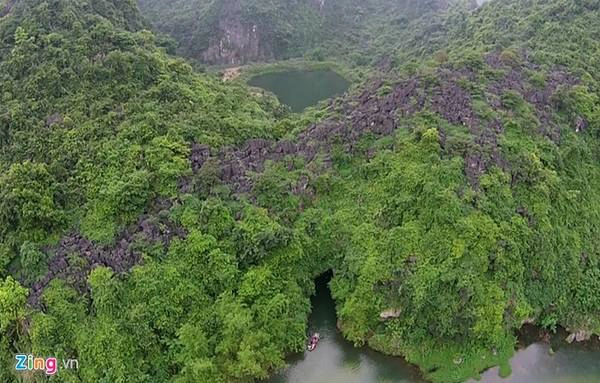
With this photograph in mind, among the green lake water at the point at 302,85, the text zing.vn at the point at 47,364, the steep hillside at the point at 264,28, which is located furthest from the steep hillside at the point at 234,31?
the text zing.vn at the point at 47,364

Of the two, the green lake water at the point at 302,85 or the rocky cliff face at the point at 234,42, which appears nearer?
the green lake water at the point at 302,85

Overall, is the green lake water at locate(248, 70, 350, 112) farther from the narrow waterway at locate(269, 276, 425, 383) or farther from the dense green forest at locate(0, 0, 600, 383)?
the narrow waterway at locate(269, 276, 425, 383)

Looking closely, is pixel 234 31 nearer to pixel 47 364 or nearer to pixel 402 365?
pixel 402 365

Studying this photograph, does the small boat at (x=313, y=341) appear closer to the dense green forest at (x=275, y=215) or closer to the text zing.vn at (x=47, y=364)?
the dense green forest at (x=275, y=215)

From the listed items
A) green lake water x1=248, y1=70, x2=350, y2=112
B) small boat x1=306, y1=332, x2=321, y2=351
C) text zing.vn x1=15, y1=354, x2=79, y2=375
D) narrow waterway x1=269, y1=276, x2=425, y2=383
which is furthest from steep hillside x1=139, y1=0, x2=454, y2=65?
text zing.vn x1=15, y1=354, x2=79, y2=375

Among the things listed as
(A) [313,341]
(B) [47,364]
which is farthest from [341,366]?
(B) [47,364]

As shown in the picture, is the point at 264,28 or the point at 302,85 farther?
the point at 264,28

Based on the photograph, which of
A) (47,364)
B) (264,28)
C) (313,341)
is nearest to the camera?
(47,364)
